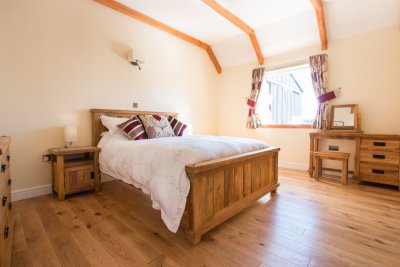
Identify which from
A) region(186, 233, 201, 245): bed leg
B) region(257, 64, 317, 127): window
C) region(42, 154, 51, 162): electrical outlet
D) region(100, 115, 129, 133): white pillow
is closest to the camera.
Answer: region(186, 233, 201, 245): bed leg

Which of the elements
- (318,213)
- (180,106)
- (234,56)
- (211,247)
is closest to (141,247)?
(211,247)

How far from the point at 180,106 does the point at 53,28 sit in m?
2.30

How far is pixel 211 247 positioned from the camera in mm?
1430

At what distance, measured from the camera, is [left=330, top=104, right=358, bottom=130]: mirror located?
10.3ft

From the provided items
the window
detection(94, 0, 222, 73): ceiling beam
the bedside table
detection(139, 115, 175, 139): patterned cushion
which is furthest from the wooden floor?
detection(94, 0, 222, 73): ceiling beam

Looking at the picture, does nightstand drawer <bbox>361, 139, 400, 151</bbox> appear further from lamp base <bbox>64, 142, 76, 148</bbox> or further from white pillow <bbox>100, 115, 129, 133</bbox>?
lamp base <bbox>64, 142, 76, 148</bbox>

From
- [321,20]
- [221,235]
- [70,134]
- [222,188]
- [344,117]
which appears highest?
[321,20]

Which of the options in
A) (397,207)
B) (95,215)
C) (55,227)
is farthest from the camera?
(397,207)

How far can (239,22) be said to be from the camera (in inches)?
138

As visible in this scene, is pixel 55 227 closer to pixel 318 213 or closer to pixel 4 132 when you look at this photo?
pixel 4 132

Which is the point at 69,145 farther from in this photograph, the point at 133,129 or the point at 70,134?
the point at 133,129

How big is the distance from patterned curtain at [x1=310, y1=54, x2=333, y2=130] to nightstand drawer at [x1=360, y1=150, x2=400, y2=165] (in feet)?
2.36

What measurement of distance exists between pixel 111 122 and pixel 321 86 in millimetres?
3441

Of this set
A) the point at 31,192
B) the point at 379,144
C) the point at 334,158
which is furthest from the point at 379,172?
the point at 31,192
